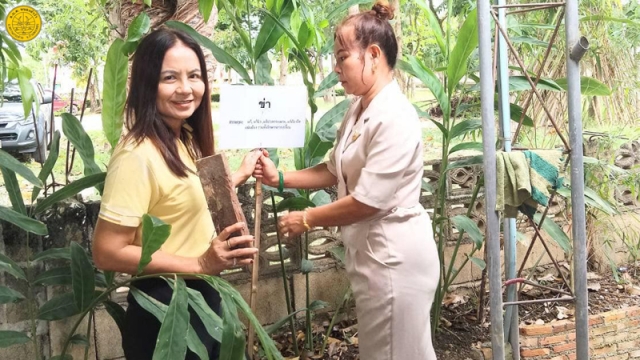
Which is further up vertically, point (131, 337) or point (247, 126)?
point (247, 126)

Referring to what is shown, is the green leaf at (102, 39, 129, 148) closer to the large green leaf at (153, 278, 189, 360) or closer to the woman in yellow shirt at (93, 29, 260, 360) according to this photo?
the woman in yellow shirt at (93, 29, 260, 360)

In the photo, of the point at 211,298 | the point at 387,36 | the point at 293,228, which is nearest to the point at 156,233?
the point at 211,298

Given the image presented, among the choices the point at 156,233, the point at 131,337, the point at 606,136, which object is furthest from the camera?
the point at 606,136

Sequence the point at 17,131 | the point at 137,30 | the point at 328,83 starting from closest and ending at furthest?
the point at 137,30 < the point at 328,83 < the point at 17,131

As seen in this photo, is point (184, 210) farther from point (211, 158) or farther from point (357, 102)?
point (357, 102)

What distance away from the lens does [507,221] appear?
2.14 meters

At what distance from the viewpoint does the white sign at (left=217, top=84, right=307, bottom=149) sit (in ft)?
5.43

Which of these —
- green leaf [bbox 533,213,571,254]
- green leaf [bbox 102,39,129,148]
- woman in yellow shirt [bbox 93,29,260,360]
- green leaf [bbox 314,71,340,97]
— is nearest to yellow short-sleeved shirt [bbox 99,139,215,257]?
woman in yellow shirt [bbox 93,29,260,360]

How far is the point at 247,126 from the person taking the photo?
169cm

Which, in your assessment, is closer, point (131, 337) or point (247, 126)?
point (131, 337)

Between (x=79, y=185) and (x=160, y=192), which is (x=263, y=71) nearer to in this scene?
(x=79, y=185)

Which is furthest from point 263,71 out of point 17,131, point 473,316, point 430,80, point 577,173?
point 17,131

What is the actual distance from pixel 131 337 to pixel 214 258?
0.31m

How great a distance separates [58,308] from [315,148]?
104 cm
